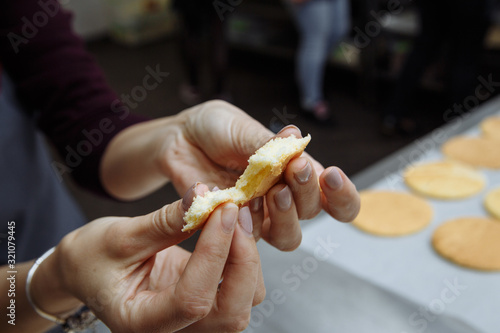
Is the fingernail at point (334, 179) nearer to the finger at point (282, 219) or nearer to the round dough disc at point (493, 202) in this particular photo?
the finger at point (282, 219)

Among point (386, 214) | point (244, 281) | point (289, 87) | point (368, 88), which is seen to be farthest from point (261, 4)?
point (244, 281)

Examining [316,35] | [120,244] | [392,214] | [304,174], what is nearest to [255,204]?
[304,174]

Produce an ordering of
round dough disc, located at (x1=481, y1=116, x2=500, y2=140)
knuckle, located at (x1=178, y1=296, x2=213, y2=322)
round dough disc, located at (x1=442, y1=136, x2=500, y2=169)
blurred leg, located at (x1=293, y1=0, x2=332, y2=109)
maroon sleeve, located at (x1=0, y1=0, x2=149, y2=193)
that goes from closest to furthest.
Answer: knuckle, located at (x1=178, y1=296, x2=213, y2=322)
maroon sleeve, located at (x1=0, y1=0, x2=149, y2=193)
round dough disc, located at (x1=442, y1=136, x2=500, y2=169)
round dough disc, located at (x1=481, y1=116, x2=500, y2=140)
blurred leg, located at (x1=293, y1=0, x2=332, y2=109)

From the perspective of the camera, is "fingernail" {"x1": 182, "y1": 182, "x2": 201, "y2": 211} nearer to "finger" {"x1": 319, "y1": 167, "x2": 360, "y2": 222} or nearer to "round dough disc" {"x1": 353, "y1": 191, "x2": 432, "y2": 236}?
"finger" {"x1": 319, "y1": 167, "x2": 360, "y2": 222}

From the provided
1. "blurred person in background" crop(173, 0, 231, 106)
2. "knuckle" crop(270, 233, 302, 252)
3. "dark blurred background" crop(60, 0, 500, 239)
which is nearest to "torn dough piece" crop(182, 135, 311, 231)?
"knuckle" crop(270, 233, 302, 252)

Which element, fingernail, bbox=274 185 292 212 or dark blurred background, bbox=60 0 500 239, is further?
dark blurred background, bbox=60 0 500 239

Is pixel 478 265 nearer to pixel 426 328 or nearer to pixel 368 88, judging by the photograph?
pixel 426 328

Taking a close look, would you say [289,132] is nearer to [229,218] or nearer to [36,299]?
[229,218]

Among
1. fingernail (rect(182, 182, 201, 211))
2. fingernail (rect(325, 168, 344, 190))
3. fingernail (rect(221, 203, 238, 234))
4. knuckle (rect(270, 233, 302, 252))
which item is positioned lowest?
knuckle (rect(270, 233, 302, 252))
